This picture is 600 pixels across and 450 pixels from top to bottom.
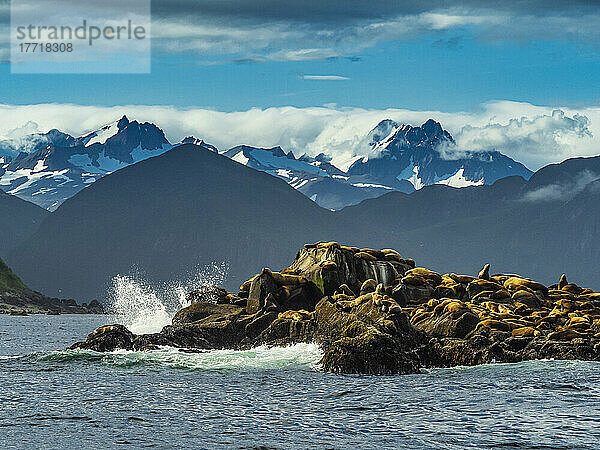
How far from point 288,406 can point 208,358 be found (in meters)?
21.6

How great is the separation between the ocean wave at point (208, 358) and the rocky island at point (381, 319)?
5.41 feet

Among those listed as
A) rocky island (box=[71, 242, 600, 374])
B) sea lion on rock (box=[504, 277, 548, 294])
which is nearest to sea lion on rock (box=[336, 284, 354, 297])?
rocky island (box=[71, 242, 600, 374])

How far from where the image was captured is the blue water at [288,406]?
28781 millimetres

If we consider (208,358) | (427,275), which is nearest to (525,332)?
(427,275)

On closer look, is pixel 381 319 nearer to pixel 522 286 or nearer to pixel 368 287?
pixel 368 287

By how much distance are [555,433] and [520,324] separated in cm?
2899

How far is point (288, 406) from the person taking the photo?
3597 cm

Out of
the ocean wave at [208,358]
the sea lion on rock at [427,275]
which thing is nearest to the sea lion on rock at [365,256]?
the sea lion on rock at [427,275]

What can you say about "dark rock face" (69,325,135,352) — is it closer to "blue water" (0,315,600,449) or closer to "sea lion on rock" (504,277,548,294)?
"blue water" (0,315,600,449)

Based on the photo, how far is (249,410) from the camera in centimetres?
3503

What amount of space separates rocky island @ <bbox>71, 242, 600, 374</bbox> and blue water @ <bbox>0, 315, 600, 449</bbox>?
8.26 ft

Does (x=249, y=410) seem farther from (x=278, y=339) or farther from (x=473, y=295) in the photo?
(x=473, y=295)

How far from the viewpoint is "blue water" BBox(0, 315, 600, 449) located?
28.8 meters

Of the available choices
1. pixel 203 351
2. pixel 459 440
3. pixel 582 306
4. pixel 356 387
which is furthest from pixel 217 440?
pixel 582 306
